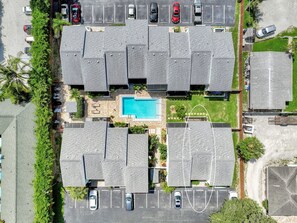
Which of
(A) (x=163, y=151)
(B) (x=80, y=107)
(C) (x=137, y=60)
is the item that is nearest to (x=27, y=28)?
(B) (x=80, y=107)

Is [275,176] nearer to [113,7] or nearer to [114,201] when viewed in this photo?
[114,201]

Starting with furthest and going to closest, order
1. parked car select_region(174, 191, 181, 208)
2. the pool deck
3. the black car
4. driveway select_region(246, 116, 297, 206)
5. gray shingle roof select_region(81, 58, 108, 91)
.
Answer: driveway select_region(246, 116, 297, 206), the pool deck, parked car select_region(174, 191, 181, 208), the black car, gray shingle roof select_region(81, 58, 108, 91)

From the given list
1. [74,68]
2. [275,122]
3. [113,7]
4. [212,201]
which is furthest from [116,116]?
[275,122]

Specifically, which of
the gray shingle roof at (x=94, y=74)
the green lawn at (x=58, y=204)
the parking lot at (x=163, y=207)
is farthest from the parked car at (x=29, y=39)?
the parking lot at (x=163, y=207)

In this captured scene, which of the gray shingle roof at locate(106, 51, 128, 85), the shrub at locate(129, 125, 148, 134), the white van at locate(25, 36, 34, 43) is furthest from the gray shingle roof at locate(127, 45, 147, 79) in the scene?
the white van at locate(25, 36, 34, 43)

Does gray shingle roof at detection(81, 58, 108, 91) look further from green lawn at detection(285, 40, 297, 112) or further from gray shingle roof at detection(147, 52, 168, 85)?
green lawn at detection(285, 40, 297, 112)

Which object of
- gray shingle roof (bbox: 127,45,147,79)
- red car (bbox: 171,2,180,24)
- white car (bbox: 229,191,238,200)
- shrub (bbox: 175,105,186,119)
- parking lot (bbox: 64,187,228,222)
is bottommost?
parking lot (bbox: 64,187,228,222)
